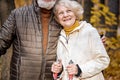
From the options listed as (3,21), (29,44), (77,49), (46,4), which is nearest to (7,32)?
(29,44)

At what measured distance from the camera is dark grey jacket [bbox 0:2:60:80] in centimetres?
450

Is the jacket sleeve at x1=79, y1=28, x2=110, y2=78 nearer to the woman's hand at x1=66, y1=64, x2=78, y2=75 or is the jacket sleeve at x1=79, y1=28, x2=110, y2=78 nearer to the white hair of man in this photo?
the woman's hand at x1=66, y1=64, x2=78, y2=75

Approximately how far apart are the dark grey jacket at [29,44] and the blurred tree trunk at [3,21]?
138cm

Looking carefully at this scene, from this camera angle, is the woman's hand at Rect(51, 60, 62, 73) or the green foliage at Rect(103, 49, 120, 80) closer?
the woman's hand at Rect(51, 60, 62, 73)

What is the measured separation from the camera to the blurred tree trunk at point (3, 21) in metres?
Result: 5.99

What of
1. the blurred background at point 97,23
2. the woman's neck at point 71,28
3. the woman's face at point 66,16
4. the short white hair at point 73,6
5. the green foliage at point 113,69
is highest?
the short white hair at point 73,6

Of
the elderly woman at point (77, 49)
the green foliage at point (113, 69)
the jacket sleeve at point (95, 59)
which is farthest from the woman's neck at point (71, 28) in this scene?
the green foliage at point (113, 69)

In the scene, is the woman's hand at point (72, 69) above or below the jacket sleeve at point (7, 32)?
below

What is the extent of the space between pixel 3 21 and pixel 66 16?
6.59ft

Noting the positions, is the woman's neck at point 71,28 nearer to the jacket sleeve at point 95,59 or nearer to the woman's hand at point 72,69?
the jacket sleeve at point 95,59

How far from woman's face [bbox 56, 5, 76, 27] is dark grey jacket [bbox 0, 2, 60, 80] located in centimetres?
23

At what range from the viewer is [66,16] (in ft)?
14.1

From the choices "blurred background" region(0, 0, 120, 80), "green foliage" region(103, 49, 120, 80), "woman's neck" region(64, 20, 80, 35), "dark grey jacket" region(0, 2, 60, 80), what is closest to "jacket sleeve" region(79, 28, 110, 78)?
"woman's neck" region(64, 20, 80, 35)

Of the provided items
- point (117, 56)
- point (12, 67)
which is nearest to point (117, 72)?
point (117, 56)
